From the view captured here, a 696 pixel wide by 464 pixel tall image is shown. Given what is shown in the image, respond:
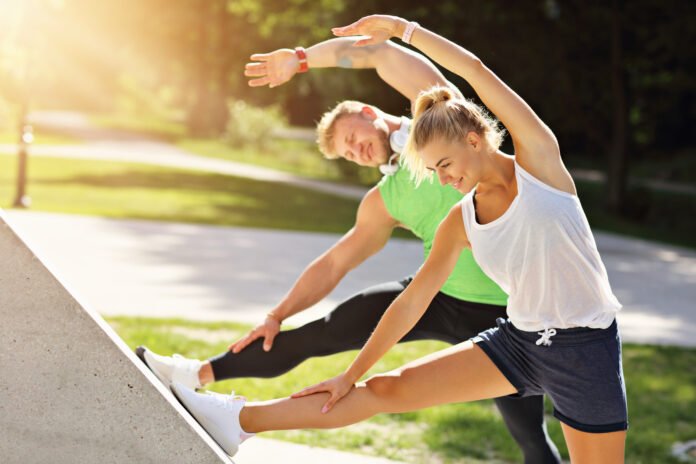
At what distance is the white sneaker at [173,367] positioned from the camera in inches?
152

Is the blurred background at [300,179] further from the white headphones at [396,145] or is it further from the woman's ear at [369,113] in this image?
the woman's ear at [369,113]

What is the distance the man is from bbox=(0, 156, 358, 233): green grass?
31.0 ft

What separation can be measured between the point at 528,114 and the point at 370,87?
16.5 m

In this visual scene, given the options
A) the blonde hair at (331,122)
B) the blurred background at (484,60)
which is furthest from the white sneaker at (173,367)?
the blurred background at (484,60)

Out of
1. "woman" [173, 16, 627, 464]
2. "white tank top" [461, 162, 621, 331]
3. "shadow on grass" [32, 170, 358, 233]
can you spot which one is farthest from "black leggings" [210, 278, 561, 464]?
"shadow on grass" [32, 170, 358, 233]

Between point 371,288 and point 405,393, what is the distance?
0.70m

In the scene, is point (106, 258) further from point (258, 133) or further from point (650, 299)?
point (258, 133)

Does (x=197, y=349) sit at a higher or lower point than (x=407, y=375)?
lower

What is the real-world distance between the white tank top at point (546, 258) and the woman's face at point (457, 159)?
0.12m

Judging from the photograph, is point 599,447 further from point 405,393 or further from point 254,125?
point 254,125

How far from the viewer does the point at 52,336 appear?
323cm

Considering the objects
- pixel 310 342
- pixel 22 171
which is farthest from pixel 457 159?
pixel 22 171

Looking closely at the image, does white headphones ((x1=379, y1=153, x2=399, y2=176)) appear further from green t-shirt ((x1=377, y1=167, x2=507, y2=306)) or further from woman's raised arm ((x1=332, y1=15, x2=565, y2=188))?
woman's raised arm ((x1=332, y1=15, x2=565, y2=188))

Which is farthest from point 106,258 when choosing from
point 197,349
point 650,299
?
point 650,299
